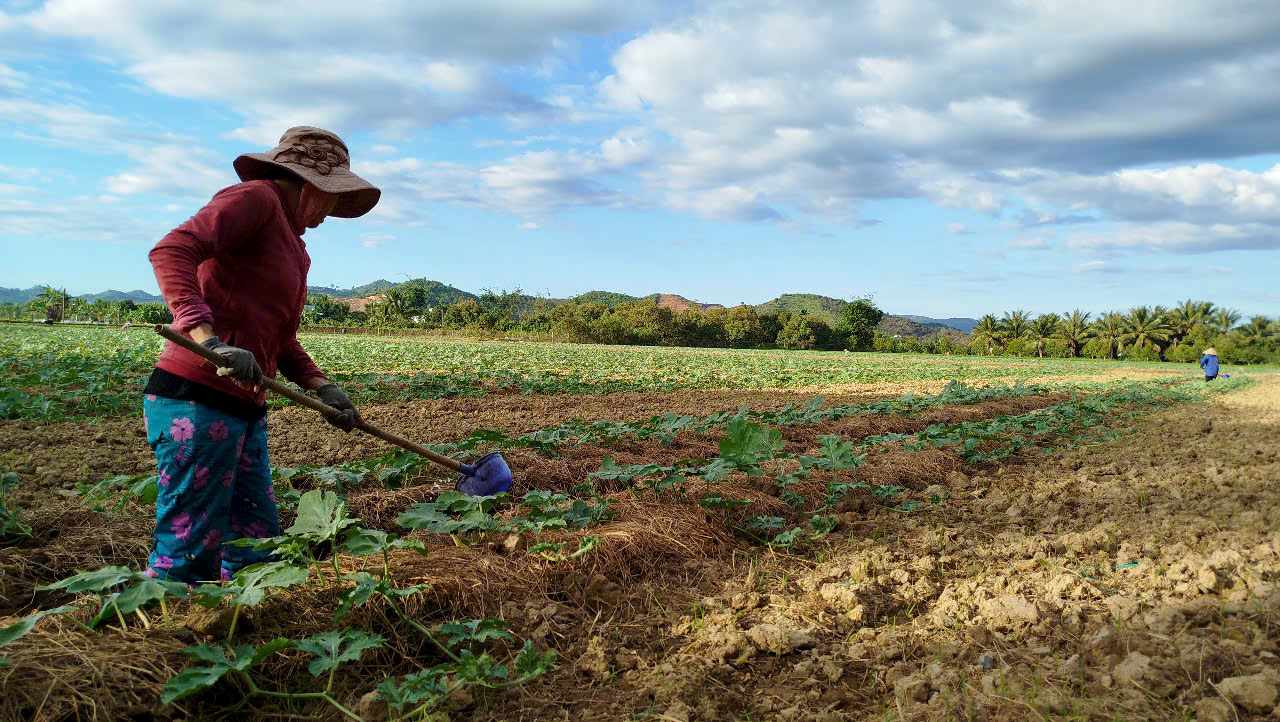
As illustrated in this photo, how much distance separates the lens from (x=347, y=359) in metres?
21.1

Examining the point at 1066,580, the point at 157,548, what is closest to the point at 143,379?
the point at 157,548

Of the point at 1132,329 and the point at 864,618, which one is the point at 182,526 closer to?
the point at 864,618

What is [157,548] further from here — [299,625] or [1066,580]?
[1066,580]

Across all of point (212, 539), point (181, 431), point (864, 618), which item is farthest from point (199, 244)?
point (864, 618)

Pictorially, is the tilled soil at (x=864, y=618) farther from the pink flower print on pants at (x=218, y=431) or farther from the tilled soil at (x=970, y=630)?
the pink flower print on pants at (x=218, y=431)

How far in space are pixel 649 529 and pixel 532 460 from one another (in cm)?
178

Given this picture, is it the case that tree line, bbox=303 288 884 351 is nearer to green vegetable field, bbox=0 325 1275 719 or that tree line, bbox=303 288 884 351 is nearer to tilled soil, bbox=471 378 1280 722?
green vegetable field, bbox=0 325 1275 719

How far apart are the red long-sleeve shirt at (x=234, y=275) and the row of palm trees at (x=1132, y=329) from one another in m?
68.3

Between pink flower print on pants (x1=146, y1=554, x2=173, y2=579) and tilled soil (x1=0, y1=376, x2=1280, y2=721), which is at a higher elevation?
pink flower print on pants (x1=146, y1=554, x2=173, y2=579)

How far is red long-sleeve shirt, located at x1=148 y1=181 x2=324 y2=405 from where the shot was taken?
2299 millimetres

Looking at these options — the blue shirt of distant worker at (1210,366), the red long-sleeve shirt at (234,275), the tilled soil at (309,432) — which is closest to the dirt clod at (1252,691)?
the red long-sleeve shirt at (234,275)

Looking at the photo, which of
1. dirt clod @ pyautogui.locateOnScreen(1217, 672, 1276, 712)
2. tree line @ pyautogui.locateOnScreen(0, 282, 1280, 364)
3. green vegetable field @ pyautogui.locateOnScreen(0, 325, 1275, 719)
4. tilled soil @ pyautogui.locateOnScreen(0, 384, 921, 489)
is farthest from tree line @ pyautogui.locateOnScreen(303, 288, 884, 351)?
dirt clod @ pyautogui.locateOnScreen(1217, 672, 1276, 712)

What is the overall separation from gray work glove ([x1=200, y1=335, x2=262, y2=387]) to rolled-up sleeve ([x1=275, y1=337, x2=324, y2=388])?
745 millimetres

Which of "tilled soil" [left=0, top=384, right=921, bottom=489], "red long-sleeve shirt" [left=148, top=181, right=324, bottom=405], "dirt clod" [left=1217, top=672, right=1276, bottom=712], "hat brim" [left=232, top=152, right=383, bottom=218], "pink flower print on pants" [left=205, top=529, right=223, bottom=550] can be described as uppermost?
"hat brim" [left=232, top=152, right=383, bottom=218]
